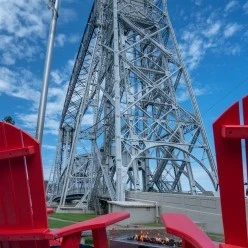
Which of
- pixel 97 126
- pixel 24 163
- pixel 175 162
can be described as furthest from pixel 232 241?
pixel 97 126

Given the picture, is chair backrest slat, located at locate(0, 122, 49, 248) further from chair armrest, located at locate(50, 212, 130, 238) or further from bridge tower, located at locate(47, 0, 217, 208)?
bridge tower, located at locate(47, 0, 217, 208)

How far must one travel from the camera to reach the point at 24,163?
2629 mm

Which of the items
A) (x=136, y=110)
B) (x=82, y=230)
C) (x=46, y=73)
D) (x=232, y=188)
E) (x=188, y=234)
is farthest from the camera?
(x=136, y=110)

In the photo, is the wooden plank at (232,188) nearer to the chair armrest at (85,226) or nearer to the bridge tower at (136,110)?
the chair armrest at (85,226)

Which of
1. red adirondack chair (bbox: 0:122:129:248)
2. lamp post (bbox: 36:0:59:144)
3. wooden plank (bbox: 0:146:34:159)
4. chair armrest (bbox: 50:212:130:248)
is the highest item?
lamp post (bbox: 36:0:59:144)

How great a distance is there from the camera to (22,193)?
2664 millimetres

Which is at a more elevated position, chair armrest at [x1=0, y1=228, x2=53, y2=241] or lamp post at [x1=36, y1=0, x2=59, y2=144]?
lamp post at [x1=36, y1=0, x2=59, y2=144]

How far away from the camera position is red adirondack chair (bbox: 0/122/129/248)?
8.52ft

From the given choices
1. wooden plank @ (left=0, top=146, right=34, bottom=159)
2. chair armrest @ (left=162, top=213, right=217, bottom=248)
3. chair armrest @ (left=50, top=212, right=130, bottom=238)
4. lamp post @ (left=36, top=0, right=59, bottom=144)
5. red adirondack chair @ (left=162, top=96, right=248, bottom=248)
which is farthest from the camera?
lamp post @ (left=36, top=0, right=59, bottom=144)

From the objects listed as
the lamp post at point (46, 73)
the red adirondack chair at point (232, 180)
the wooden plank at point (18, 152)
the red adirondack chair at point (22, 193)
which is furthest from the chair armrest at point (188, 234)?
the lamp post at point (46, 73)

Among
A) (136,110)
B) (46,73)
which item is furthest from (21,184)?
(136,110)

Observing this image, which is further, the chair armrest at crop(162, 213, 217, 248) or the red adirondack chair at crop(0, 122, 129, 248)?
the red adirondack chair at crop(0, 122, 129, 248)

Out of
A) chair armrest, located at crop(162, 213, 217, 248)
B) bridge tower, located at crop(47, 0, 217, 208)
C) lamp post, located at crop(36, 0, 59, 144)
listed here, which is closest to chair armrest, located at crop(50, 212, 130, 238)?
chair armrest, located at crop(162, 213, 217, 248)

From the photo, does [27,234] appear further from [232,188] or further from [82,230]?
[232,188]
